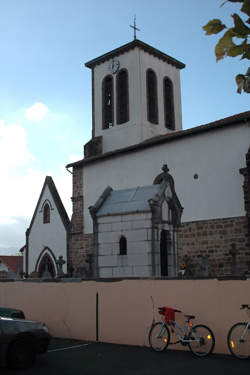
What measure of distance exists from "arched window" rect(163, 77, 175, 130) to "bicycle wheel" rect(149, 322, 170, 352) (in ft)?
74.2

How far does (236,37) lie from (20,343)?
615cm

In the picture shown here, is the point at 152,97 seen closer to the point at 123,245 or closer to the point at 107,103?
the point at 107,103

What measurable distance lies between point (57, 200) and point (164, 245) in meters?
19.0

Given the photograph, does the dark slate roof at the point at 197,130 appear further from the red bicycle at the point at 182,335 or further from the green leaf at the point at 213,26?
the green leaf at the point at 213,26

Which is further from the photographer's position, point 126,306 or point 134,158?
point 134,158

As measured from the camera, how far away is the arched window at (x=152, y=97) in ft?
94.0

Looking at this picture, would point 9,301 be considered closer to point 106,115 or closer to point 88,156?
point 88,156

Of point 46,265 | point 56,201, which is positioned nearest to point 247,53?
point 56,201

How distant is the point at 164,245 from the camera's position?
34.0 feet

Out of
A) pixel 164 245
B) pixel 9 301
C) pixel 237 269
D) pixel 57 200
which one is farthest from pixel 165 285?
pixel 57 200

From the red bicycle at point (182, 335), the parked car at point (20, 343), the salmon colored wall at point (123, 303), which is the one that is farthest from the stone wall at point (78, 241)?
the parked car at point (20, 343)

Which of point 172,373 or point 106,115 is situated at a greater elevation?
point 106,115

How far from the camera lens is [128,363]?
709 cm

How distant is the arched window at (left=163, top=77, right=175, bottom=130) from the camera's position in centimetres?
2997
